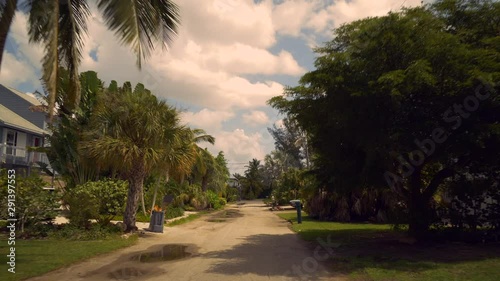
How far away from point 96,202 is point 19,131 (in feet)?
60.1

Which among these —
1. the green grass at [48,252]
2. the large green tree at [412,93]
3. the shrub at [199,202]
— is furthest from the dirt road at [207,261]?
the shrub at [199,202]

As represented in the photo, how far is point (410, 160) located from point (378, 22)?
175 inches

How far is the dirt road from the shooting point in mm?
8180

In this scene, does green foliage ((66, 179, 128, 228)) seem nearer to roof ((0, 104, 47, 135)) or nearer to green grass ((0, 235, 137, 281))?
green grass ((0, 235, 137, 281))

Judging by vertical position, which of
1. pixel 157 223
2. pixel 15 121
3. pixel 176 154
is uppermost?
pixel 15 121

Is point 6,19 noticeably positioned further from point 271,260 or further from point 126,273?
point 271,260

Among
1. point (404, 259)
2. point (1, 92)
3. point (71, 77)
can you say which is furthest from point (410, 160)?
point (1, 92)

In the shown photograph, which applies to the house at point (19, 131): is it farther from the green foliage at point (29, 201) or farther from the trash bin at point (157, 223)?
the trash bin at point (157, 223)

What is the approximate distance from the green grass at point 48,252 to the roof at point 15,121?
56.8 feet

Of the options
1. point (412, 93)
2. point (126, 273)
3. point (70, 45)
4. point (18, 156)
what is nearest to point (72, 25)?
point (70, 45)

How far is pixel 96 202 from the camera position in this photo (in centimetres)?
1427

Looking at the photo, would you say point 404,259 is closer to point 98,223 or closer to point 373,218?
point 98,223

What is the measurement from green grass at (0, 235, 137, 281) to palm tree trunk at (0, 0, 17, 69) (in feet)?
14.7

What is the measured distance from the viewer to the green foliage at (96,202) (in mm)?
13898
